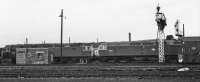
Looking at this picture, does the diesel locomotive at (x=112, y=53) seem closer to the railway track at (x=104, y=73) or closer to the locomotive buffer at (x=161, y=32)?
the locomotive buffer at (x=161, y=32)

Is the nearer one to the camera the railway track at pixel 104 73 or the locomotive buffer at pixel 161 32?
the railway track at pixel 104 73

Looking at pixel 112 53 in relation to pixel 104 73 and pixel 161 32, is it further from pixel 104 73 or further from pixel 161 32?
pixel 104 73

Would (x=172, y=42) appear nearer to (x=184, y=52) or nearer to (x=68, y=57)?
(x=184, y=52)

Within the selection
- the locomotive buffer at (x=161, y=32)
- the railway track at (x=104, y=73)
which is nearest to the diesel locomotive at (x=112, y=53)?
the locomotive buffer at (x=161, y=32)

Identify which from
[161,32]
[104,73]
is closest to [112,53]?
[161,32]

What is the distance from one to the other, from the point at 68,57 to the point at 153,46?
46.2 feet

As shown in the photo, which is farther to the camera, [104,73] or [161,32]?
[161,32]

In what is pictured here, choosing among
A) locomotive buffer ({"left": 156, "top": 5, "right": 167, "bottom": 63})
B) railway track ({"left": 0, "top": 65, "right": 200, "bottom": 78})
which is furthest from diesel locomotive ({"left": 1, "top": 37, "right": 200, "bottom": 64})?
railway track ({"left": 0, "top": 65, "right": 200, "bottom": 78})

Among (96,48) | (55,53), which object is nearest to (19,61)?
(55,53)

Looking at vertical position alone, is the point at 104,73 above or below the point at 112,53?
below

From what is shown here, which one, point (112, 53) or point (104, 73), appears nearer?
point (104, 73)

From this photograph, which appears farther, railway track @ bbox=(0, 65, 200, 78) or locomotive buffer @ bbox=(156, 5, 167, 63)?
locomotive buffer @ bbox=(156, 5, 167, 63)

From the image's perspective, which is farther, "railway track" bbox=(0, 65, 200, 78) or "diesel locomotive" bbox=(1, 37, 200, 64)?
"diesel locomotive" bbox=(1, 37, 200, 64)

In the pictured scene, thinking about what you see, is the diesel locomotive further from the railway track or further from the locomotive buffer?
the railway track
